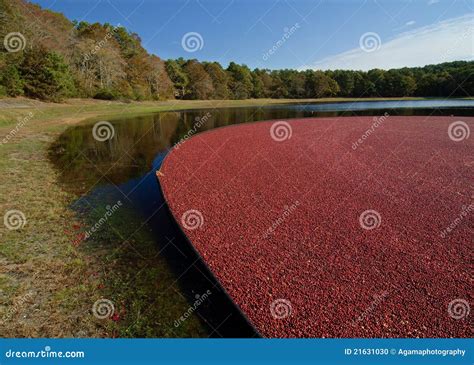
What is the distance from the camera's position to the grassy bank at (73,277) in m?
4.22

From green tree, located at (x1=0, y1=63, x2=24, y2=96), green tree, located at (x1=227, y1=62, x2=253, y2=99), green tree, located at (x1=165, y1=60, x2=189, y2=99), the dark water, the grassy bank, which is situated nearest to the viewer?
the grassy bank

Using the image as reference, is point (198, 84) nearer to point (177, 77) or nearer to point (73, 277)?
point (177, 77)

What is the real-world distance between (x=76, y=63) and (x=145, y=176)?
4884 cm

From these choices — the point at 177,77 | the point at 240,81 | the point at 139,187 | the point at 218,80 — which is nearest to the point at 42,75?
the point at 139,187

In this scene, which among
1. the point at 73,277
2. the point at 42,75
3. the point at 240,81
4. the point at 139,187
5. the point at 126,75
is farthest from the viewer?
the point at 240,81

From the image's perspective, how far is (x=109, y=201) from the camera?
29.3 feet

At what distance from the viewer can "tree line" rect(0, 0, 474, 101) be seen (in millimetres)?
37219

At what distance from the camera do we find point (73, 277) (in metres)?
5.25

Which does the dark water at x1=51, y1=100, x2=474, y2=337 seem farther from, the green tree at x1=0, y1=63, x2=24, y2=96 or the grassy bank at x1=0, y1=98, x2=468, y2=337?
the green tree at x1=0, y1=63, x2=24, y2=96

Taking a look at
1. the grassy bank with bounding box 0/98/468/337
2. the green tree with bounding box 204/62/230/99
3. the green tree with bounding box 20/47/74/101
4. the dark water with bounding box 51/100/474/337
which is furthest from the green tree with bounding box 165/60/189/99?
the grassy bank with bounding box 0/98/468/337

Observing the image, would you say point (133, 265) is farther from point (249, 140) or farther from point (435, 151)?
point (435, 151)

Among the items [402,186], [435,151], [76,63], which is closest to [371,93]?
[76,63]

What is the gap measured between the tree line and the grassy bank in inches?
918

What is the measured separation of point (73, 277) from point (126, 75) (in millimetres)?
59601
